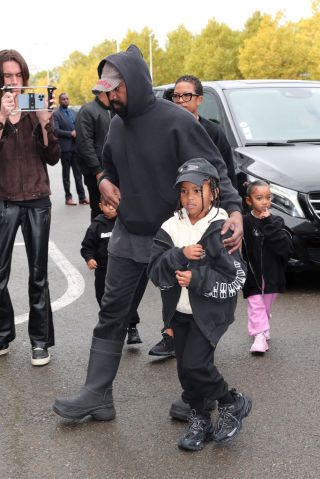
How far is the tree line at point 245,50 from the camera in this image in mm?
52031

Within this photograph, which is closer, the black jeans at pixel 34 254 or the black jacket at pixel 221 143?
the black jeans at pixel 34 254

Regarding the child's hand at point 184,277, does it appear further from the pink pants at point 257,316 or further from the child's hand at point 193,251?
the pink pants at point 257,316

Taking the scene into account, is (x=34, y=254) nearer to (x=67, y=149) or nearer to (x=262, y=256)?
(x=262, y=256)

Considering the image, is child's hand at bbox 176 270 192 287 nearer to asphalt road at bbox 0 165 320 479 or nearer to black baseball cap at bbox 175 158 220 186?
black baseball cap at bbox 175 158 220 186

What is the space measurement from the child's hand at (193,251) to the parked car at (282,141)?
3.12 meters

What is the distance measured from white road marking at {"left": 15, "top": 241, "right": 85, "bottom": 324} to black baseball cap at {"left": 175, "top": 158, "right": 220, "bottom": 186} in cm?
284

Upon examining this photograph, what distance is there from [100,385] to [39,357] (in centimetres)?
100

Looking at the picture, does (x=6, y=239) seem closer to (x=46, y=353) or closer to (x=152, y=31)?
(x=46, y=353)

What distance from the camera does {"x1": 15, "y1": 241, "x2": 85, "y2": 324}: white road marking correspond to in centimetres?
639

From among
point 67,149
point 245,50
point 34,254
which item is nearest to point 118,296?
point 34,254

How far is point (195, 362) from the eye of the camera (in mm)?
3527

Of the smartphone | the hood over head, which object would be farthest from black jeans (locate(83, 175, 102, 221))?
the hood over head

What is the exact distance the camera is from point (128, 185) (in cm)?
384

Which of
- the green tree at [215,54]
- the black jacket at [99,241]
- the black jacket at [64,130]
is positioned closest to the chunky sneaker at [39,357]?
the black jacket at [99,241]
